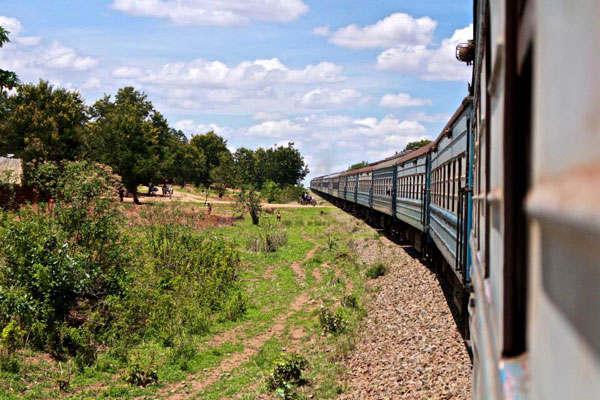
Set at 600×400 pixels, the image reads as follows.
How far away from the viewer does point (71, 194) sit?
1354 cm

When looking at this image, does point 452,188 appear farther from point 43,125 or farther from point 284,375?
point 43,125

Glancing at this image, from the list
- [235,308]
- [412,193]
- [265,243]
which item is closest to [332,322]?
[235,308]

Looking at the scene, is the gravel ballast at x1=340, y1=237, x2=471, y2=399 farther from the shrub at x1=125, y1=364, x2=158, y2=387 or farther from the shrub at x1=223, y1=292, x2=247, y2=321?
the shrub at x1=125, y1=364, x2=158, y2=387

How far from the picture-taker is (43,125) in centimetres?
4378

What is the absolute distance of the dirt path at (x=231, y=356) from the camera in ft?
31.5

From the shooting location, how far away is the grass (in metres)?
9.13

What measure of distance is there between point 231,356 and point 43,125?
38.1m

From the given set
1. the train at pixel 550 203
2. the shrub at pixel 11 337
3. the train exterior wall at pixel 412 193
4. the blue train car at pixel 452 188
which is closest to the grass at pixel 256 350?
the shrub at pixel 11 337

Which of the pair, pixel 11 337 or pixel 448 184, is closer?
pixel 448 184

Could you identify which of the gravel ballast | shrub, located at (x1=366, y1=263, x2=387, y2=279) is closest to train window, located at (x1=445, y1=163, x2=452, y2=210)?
the gravel ballast

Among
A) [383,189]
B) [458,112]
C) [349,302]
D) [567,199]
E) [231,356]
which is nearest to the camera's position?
[567,199]

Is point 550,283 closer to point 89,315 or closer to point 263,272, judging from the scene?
point 89,315

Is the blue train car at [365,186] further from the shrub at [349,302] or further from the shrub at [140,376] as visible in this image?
the shrub at [140,376]

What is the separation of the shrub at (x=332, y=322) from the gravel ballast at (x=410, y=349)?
1.41 feet
